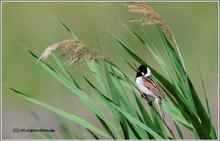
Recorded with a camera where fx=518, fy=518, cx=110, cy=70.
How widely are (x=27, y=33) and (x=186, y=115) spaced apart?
1.65 meters

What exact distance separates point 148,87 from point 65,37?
883 millimetres

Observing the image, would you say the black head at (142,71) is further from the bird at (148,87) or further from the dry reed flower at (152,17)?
the dry reed flower at (152,17)

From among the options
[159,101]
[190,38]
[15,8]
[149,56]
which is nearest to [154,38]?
[149,56]

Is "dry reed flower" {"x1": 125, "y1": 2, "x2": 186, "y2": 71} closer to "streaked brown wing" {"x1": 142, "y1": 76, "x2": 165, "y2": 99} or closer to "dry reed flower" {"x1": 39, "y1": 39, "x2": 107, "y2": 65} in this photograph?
"streaked brown wing" {"x1": 142, "y1": 76, "x2": 165, "y2": 99}

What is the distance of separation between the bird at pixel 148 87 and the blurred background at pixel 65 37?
488 mm

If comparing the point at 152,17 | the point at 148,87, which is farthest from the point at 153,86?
the point at 152,17

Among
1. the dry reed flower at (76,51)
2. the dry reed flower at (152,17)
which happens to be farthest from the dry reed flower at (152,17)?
the dry reed flower at (76,51)

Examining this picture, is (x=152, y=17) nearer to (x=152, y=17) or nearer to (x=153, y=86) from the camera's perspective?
(x=152, y=17)

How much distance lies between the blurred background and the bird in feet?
1.60

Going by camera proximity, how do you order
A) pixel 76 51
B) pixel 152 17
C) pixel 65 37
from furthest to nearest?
pixel 65 37 → pixel 152 17 → pixel 76 51

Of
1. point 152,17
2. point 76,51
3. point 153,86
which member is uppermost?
point 76,51

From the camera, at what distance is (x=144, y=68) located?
3.06 metres

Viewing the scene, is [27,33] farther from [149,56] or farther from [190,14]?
[190,14]

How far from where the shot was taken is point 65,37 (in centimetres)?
366
